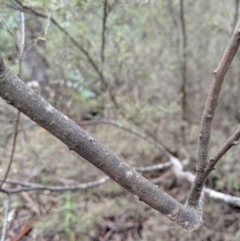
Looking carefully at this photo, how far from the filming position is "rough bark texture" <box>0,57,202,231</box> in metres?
0.70

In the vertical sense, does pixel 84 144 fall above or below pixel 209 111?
below

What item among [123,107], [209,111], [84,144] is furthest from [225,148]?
[123,107]

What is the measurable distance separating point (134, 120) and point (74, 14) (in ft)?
3.40

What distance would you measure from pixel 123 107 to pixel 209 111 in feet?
5.59

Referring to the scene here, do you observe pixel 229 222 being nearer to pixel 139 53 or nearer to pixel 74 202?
pixel 74 202

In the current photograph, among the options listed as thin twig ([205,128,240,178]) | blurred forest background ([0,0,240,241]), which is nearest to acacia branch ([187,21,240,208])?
thin twig ([205,128,240,178])

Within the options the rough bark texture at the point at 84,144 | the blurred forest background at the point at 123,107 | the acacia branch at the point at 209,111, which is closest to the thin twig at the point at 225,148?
the acacia branch at the point at 209,111

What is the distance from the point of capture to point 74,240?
1942 mm

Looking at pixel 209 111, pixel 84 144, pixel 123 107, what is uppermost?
pixel 209 111

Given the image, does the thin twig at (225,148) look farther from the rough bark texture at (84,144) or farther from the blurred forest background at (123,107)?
the blurred forest background at (123,107)

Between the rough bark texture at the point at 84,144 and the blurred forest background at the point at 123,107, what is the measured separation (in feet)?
2.94

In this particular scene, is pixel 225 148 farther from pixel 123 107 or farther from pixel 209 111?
pixel 123 107

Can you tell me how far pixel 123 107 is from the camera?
2.47 m

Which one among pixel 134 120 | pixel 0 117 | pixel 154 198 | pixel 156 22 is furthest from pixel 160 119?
pixel 154 198
